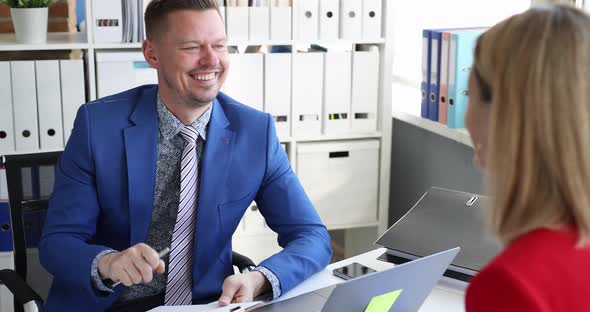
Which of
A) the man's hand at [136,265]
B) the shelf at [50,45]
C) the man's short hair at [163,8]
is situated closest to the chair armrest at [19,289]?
the man's hand at [136,265]

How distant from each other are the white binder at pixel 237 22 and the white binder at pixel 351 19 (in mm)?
375

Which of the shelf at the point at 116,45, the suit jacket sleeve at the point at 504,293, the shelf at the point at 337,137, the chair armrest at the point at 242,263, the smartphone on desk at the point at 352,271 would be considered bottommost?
the chair armrest at the point at 242,263

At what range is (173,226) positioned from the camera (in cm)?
198

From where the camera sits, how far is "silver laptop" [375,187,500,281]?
5.90ft

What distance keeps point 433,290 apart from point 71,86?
171 centimetres

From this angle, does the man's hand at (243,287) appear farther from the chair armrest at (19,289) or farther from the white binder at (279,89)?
the white binder at (279,89)

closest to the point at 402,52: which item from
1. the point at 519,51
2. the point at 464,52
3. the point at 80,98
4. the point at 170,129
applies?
the point at 464,52

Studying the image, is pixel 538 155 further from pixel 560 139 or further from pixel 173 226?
pixel 173 226

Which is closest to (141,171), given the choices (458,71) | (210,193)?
(210,193)

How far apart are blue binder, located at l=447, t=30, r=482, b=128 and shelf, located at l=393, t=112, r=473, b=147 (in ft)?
0.10

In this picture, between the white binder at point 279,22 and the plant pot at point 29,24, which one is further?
the white binder at point 279,22

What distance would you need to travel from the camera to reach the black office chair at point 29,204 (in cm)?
208

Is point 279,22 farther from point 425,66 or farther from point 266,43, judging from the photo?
point 425,66

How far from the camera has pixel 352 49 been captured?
3260mm
